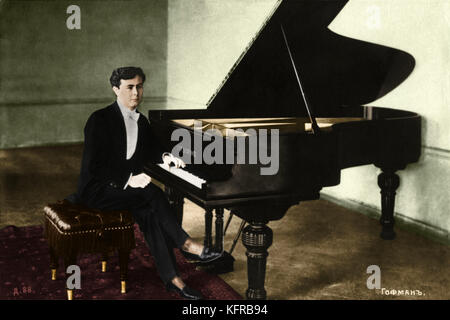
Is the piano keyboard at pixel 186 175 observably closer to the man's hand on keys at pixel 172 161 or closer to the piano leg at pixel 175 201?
the man's hand on keys at pixel 172 161

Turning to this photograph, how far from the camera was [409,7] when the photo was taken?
4.25 meters

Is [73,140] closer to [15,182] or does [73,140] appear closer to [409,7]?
[15,182]

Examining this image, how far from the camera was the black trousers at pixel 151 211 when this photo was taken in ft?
9.37

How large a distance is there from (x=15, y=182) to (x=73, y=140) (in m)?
2.59

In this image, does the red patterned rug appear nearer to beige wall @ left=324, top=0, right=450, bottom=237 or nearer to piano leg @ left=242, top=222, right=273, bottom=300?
piano leg @ left=242, top=222, right=273, bottom=300

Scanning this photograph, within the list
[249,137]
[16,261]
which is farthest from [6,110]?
[249,137]

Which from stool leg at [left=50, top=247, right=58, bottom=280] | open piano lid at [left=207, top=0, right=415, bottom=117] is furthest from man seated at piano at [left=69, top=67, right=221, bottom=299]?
open piano lid at [left=207, top=0, right=415, bottom=117]

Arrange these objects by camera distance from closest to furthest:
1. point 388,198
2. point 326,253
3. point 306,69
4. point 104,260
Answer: point 104,260
point 306,69
point 326,253
point 388,198

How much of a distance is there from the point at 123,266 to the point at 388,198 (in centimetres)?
216

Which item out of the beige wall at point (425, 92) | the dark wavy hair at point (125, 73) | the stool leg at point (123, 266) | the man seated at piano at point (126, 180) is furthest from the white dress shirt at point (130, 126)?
the beige wall at point (425, 92)

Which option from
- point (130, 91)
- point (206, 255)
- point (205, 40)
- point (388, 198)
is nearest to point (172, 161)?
point (130, 91)

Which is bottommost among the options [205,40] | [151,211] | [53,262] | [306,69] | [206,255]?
[53,262]

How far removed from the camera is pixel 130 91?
9.30ft

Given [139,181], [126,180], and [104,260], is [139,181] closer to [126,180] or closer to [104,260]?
[126,180]
